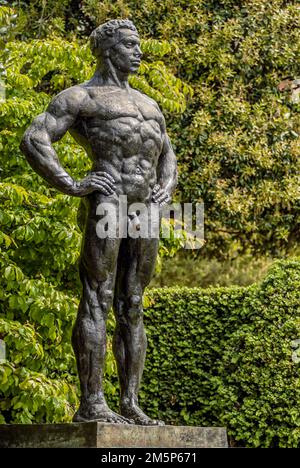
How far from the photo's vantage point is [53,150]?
7.13m

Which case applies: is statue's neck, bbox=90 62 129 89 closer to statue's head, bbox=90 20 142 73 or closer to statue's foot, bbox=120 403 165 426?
statue's head, bbox=90 20 142 73

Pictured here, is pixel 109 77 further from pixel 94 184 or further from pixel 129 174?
pixel 94 184

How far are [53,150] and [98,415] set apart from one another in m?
1.76

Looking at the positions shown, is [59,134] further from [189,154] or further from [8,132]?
[189,154]

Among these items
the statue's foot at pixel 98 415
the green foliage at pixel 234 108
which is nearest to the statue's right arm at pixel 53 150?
the statue's foot at pixel 98 415

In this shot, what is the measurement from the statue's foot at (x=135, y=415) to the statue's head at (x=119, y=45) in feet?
7.50

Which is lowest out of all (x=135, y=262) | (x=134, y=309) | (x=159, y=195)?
(x=134, y=309)

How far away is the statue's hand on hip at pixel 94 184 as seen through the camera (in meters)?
7.06

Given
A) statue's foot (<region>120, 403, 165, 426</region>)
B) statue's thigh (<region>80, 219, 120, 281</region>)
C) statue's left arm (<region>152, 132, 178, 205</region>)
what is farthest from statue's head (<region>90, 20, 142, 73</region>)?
statue's foot (<region>120, 403, 165, 426</region>)

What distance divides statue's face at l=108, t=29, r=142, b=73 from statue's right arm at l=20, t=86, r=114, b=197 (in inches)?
13.6

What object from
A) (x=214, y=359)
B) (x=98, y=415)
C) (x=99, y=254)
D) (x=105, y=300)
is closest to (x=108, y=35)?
(x=99, y=254)

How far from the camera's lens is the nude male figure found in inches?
278

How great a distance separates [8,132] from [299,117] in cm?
735

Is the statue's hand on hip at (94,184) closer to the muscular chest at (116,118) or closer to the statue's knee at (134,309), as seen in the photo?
the muscular chest at (116,118)
